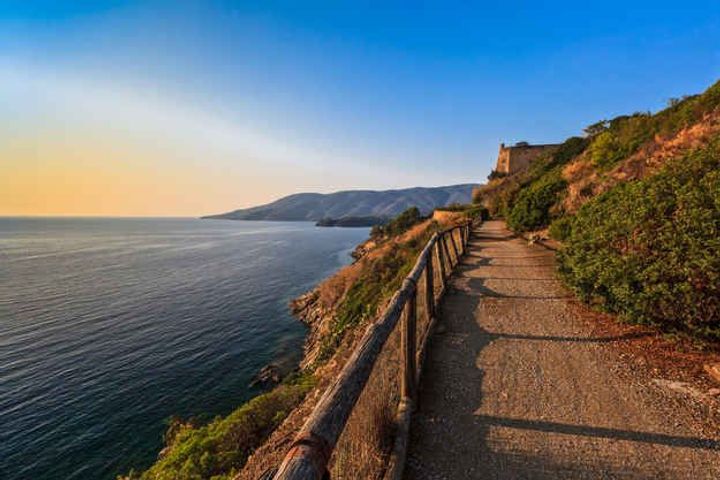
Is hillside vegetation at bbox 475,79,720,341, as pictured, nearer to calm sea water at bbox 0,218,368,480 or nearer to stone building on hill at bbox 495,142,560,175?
calm sea water at bbox 0,218,368,480

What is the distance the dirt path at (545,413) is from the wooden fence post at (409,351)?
0.28 m

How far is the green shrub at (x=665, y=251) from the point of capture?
3889 millimetres

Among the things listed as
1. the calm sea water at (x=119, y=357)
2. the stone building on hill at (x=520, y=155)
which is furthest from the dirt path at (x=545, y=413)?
the stone building on hill at (x=520, y=155)

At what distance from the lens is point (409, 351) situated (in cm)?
390

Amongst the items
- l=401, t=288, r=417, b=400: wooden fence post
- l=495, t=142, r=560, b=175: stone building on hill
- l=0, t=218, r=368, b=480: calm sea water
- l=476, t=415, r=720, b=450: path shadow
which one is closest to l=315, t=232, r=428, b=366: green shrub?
l=0, t=218, r=368, b=480: calm sea water

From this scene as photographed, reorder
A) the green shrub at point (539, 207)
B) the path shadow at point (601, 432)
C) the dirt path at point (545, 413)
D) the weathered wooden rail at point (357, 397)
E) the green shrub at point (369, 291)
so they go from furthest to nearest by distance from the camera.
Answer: the green shrub at point (369, 291), the green shrub at point (539, 207), the path shadow at point (601, 432), the dirt path at point (545, 413), the weathered wooden rail at point (357, 397)

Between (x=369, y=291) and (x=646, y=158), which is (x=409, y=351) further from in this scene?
(x=369, y=291)

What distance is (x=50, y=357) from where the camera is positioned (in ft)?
58.3

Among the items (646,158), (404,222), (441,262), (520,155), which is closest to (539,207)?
(646,158)

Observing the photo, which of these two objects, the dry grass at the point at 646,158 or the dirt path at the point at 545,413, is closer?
the dirt path at the point at 545,413

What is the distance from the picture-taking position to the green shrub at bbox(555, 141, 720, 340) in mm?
3889

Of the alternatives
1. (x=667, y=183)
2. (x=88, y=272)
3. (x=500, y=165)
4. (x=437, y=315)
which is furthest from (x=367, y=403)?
(x=500, y=165)

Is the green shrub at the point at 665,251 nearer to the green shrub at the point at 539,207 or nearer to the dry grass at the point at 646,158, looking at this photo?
the dry grass at the point at 646,158

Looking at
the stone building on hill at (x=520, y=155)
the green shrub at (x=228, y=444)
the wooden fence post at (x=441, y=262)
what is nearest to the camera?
the green shrub at (x=228, y=444)
